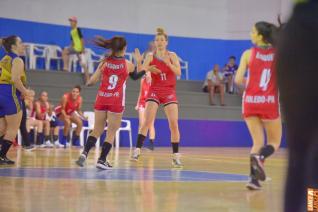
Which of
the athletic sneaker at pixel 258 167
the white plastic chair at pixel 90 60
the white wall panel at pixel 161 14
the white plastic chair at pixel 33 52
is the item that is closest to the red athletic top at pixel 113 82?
the athletic sneaker at pixel 258 167

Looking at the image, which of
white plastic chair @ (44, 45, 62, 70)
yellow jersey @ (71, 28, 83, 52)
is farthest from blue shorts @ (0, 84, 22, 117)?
white plastic chair @ (44, 45, 62, 70)

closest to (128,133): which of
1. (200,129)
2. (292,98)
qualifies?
(200,129)

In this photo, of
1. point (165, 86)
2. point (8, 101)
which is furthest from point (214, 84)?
point (8, 101)

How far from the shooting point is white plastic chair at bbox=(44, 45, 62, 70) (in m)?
20.0

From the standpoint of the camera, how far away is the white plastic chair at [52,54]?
1997 cm

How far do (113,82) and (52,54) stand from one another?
492 inches

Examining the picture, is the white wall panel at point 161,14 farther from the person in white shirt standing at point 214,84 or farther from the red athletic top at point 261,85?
the red athletic top at point 261,85

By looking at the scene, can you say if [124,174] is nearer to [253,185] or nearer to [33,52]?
[253,185]

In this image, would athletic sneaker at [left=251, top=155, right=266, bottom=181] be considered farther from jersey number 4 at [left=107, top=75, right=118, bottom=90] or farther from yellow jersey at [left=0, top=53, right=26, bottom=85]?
yellow jersey at [left=0, top=53, right=26, bottom=85]

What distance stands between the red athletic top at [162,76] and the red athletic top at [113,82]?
1.18 m

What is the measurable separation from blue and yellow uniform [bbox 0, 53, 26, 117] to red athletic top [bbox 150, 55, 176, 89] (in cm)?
205

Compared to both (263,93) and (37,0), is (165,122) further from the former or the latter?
(263,93)

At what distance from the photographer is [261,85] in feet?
20.1

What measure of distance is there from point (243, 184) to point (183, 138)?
43.8 ft
